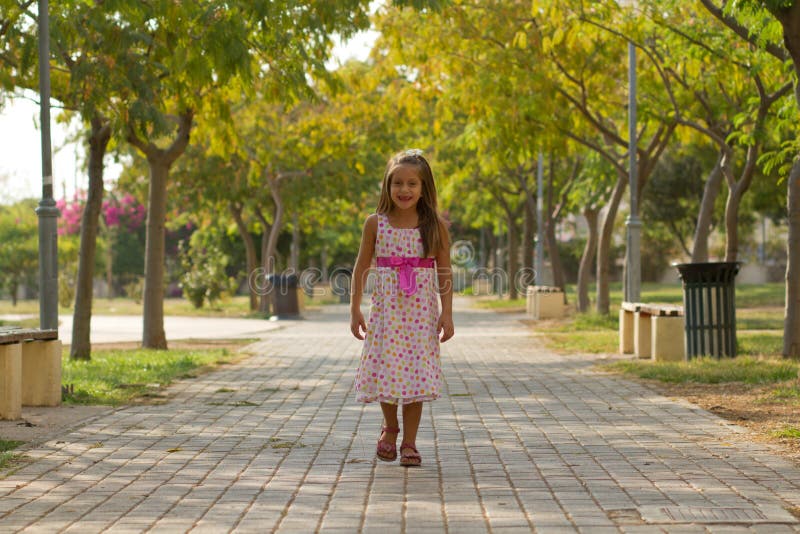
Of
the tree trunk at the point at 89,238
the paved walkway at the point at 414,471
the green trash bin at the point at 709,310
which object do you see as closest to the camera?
the paved walkway at the point at 414,471

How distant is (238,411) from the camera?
10.6 meters

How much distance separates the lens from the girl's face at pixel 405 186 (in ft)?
23.7

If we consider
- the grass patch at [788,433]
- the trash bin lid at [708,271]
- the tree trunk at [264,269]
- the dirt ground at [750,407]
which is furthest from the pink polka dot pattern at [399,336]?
the tree trunk at [264,269]

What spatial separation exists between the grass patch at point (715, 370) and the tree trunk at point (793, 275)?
18.5 inches

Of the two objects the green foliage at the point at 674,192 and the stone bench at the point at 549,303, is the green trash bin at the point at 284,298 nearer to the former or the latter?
the stone bench at the point at 549,303

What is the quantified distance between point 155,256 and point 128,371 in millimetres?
4433

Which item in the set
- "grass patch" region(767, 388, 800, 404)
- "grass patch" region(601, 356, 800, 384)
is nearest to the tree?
"grass patch" region(601, 356, 800, 384)

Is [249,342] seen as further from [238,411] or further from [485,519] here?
[485,519]

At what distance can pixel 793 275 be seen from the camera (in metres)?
14.7

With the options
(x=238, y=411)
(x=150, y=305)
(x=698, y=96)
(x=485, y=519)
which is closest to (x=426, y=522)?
(x=485, y=519)

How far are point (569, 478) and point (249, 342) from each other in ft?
50.4

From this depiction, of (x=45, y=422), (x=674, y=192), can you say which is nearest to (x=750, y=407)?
(x=45, y=422)

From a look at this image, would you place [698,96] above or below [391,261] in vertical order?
above

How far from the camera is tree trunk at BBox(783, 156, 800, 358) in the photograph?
14641 mm
